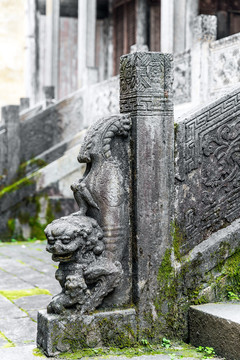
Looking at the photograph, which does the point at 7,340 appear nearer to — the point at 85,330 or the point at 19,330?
the point at 19,330

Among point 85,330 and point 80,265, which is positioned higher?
point 80,265

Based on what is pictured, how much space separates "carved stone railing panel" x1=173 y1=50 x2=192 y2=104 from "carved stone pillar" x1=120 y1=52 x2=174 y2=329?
16.0 feet

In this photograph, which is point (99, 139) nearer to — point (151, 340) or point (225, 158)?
point (225, 158)

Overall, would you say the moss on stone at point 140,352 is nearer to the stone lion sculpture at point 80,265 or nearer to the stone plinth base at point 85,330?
the stone plinth base at point 85,330

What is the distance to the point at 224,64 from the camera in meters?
8.06

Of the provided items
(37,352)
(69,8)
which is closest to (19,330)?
(37,352)

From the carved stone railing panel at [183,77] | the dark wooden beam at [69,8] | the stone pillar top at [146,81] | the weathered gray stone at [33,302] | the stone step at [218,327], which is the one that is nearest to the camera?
the stone step at [218,327]

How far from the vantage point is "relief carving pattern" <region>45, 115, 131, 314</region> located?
13.0ft

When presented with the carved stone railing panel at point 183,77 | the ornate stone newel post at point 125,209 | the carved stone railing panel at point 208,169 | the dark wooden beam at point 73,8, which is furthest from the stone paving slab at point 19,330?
the dark wooden beam at point 73,8

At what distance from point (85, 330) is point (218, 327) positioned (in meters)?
0.91

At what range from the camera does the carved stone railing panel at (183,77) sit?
908 cm

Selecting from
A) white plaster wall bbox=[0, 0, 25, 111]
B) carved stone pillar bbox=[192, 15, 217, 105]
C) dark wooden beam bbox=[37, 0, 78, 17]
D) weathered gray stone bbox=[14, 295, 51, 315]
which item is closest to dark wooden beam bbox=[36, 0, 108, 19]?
dark wooden beam bbox=[37, 0, 78, 17]

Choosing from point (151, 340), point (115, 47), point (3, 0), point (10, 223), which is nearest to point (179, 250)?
point (151, 340)

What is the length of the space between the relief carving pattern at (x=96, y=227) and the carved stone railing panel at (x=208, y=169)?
0.46 meters
